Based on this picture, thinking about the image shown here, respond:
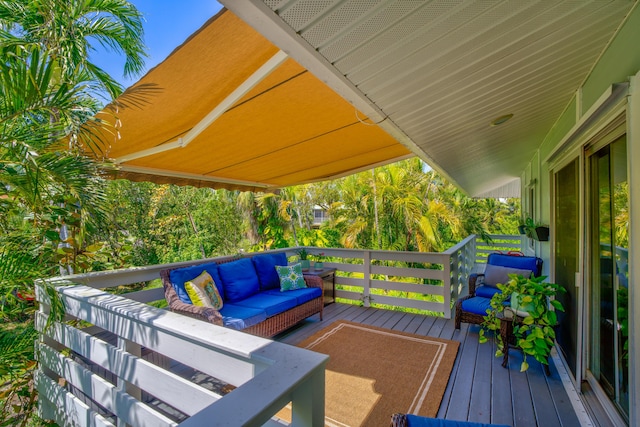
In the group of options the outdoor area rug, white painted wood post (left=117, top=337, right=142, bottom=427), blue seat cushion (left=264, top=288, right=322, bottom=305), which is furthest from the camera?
blue seat cushion (left=264, top=288, right=322, bottom=305)

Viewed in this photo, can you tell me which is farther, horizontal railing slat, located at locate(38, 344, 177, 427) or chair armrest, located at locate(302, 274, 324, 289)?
chair armrest, located at locate(302, 274, 324, 289)

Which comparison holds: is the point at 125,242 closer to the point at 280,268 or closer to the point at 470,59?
the point at 280,268

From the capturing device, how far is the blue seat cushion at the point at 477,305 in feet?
12.8

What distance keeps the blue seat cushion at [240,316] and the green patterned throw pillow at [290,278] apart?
3.00 feet

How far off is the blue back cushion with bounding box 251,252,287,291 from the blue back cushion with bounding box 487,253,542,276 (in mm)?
3641

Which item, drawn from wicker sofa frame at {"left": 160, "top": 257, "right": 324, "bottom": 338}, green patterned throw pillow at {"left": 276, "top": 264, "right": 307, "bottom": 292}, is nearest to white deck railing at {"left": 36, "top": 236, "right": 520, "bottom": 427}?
wicker sofa frame at {"left": 160, "top": 257, "right": 324, "bottom": 338}

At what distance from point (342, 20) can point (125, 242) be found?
393cm

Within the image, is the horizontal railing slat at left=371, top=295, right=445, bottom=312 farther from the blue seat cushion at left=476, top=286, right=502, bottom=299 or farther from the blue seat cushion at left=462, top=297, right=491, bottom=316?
the blue seat cushion at left=462, top=297, right=491, bottom=316

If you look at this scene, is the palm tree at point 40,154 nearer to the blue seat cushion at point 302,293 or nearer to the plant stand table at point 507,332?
the blue seat cushion at point 302,293

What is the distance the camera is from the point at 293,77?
2.18 metres

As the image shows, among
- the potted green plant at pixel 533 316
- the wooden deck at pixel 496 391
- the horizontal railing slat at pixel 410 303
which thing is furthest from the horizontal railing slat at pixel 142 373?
the horizontal railing slat at pixel 410 303

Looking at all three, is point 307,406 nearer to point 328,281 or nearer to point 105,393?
point 105,393

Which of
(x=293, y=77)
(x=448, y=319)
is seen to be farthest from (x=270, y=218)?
(x=293, y=77)

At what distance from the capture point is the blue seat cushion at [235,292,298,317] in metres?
3.76
